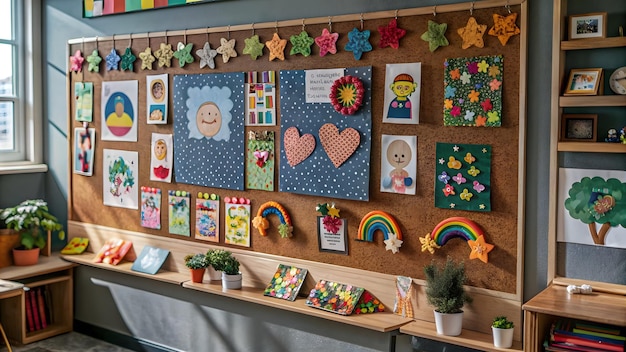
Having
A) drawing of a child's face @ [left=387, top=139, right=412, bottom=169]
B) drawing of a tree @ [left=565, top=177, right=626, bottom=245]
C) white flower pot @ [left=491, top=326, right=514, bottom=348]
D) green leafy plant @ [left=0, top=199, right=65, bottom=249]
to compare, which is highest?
drawing of a child's face @ [left=387, top=139, right=412, bottom=169]

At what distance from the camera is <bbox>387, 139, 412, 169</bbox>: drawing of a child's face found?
338cm

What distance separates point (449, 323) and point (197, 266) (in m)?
1.56

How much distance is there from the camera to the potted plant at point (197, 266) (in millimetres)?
4031

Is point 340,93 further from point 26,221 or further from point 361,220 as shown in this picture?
point 26,221

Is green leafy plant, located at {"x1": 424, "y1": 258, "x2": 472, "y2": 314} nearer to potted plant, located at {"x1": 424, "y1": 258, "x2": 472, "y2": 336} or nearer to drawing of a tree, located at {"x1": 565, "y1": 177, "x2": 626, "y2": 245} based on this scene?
potted plant, located at {"x1": 424, "y1": 258, "x2": 472, "y2": 336}

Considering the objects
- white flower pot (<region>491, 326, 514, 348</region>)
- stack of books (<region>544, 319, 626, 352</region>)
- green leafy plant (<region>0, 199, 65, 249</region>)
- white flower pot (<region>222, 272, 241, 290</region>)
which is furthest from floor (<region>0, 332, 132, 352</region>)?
stack of books (<region>544, 319, 626, 352</region>)

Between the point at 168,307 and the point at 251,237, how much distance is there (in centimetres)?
83

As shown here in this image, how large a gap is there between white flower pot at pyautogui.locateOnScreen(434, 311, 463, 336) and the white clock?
114 centimetres

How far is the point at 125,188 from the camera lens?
4613 millimetres

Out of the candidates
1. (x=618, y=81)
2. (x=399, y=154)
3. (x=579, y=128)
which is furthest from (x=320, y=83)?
(x=618, y=81)

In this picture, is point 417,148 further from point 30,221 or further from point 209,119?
point 30,221

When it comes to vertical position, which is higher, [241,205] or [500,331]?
[241,205]

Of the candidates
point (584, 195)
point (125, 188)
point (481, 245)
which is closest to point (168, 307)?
point (125, 188)

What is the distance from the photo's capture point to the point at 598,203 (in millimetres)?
2893
